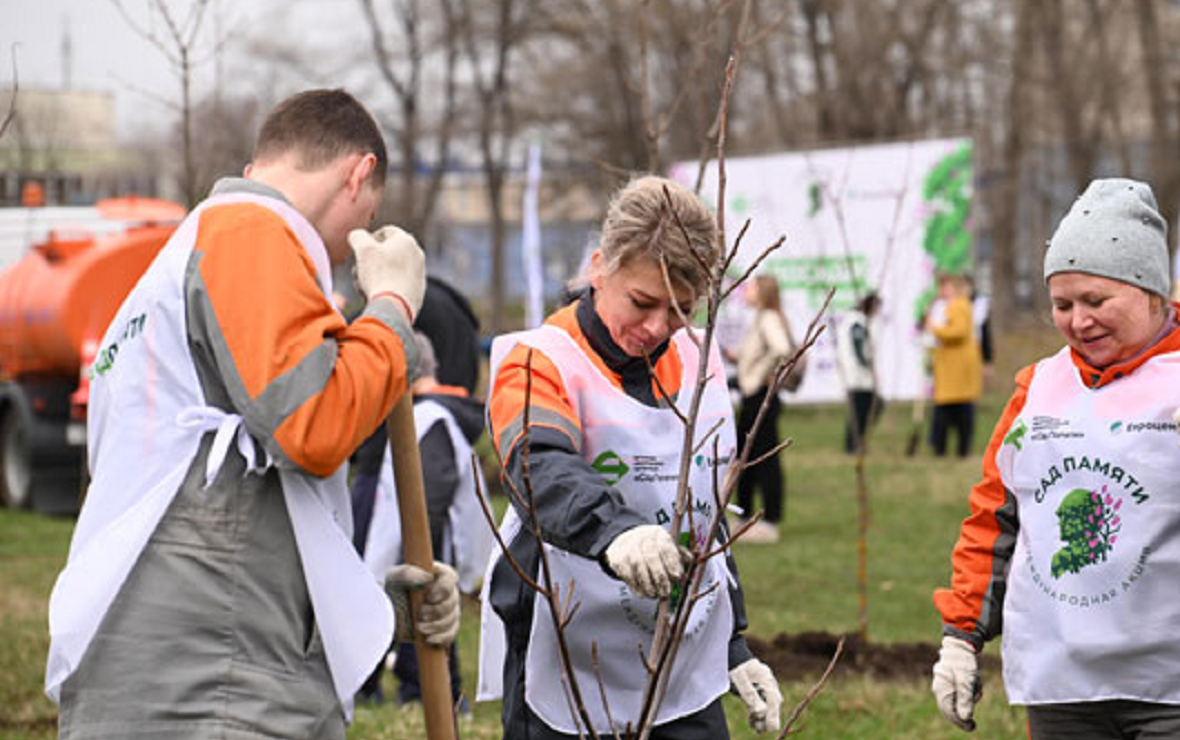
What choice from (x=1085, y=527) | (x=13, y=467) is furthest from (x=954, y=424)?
(x=1085, y=527)

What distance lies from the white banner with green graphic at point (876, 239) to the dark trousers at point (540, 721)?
15.2m

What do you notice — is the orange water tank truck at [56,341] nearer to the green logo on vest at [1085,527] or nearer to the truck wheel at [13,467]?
Answer: the truck wheel at [13,467]

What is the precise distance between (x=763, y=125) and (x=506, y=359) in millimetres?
42701

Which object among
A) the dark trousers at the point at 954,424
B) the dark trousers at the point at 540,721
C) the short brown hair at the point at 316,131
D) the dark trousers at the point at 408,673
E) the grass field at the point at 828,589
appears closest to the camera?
the short brown hair at the point at 316,131

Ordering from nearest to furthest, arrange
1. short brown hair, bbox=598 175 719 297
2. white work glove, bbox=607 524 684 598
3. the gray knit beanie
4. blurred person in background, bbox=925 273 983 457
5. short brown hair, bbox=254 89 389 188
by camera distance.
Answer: white work glove, bbox=607 524 684 598
short brown hair, bbox=254 89 389 188
short brown hair, bbox=598 175 719 297
the gray knit beanie
blurred person in background, bbox=925 273 983 457

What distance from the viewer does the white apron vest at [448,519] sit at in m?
6.67

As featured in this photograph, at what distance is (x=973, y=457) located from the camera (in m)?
18.3

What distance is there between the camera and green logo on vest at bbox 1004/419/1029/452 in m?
3.87

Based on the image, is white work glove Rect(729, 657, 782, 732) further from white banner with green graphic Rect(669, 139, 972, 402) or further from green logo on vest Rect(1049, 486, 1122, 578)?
white banner with green graphic Rect(669, 139, 972, 402)

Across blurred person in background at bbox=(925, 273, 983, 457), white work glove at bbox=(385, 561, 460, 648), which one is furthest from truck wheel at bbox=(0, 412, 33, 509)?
white work glove at bbox=(385, 561, 460, 648)

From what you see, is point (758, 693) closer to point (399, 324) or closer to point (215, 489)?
point (399, 324)

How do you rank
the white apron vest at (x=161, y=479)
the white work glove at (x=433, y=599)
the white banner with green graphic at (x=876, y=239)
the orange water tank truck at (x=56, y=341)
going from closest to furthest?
the white apron vest at (x=161, y=479)
the white work glove at (x=433, y=599)
the orange water tank truck at (x=56, y=341)
the white banner with green graphic at (x=876, y=239)

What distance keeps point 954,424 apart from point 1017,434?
1423cm

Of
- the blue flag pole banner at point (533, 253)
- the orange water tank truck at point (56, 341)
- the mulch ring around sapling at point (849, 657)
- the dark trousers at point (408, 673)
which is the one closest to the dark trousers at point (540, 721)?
the dark trousers at point (408, 673)
